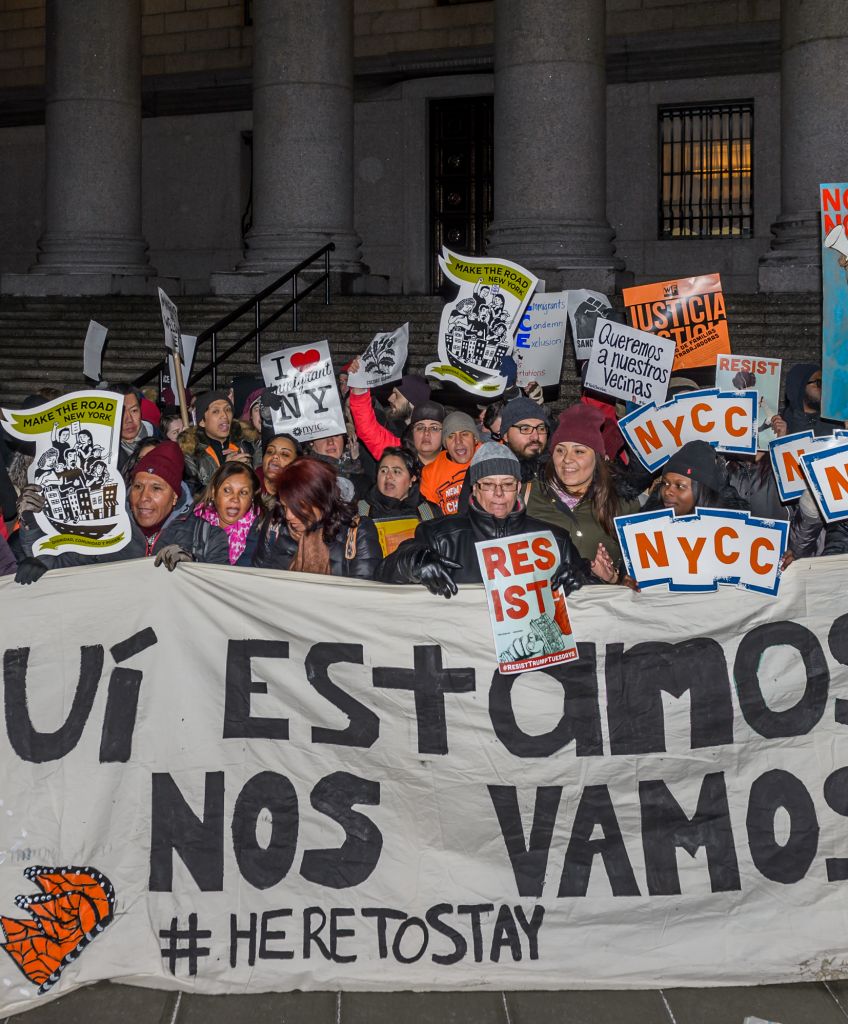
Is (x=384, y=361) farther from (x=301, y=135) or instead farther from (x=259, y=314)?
(x=301, y=135)

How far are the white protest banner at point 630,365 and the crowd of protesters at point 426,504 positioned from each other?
1.22m

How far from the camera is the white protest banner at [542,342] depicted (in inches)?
384

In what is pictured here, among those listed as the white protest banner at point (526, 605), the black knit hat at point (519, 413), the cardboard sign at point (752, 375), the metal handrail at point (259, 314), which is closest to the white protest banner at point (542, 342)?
the cardboard sign at point (752, 375)

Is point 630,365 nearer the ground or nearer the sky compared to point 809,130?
nearer the ground

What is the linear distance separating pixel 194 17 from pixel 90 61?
16.7 ft

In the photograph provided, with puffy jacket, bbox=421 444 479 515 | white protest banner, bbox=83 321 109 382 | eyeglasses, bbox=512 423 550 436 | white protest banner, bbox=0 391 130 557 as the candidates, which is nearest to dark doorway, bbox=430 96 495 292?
white protest banner, bbox=83 321 109 382

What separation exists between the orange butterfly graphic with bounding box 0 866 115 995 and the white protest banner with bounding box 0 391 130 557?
1303 mm

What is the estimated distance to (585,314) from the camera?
399 inches

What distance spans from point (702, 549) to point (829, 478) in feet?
3.16

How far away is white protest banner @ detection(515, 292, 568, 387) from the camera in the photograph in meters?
9.76

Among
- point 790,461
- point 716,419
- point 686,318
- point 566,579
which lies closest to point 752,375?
point 686,318

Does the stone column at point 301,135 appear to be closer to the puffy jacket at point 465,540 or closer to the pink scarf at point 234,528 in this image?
the pink scarf at point 234,528

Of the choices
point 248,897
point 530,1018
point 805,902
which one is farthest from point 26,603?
point 805,902

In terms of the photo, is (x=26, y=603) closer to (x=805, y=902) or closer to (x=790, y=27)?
(x=805, y=902)
